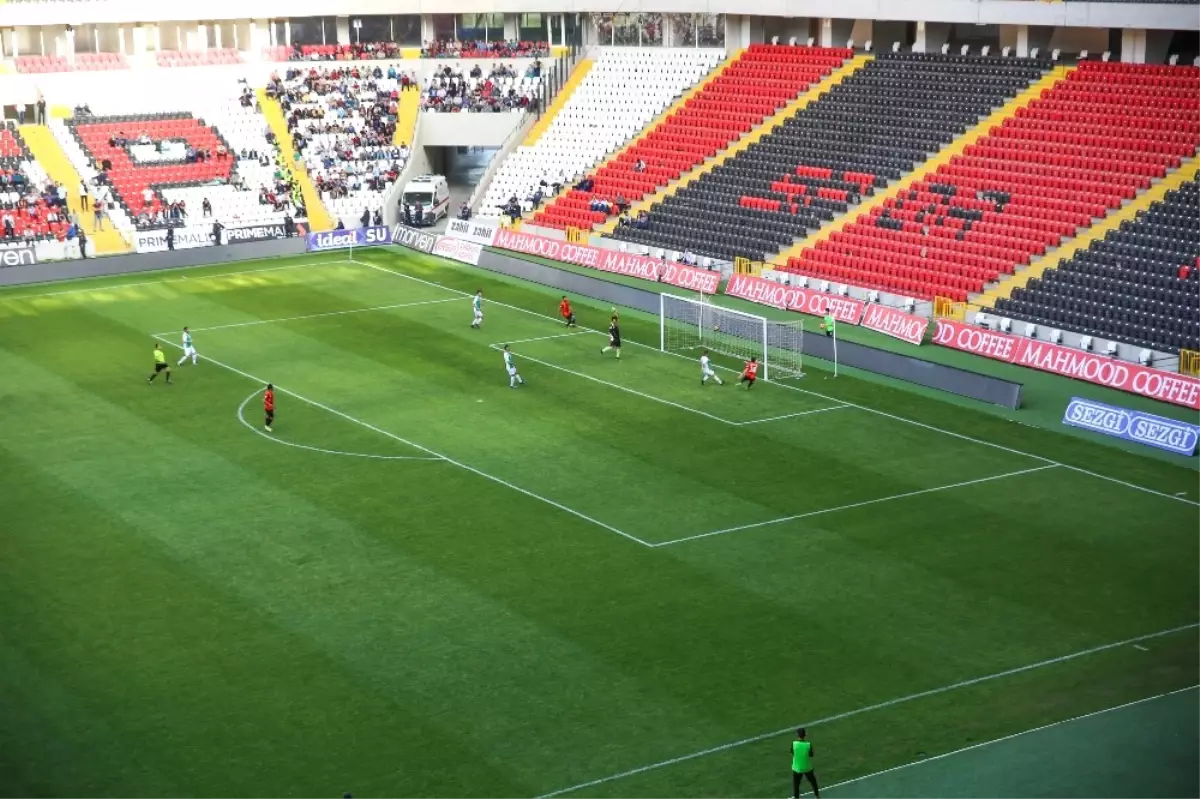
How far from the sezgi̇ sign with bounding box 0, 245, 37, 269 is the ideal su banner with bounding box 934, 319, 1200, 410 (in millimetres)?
37810

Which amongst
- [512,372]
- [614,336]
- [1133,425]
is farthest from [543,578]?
[614,336]

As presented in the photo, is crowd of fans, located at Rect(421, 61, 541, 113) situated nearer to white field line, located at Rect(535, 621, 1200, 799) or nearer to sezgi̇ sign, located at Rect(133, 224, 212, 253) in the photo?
sezgi̇ sign, located at Rect(133, 224, 212, 253)

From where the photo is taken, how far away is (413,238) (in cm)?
7562

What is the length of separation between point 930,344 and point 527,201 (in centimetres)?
2894

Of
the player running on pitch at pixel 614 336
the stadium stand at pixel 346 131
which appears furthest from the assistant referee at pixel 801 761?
the stadium stand at pixel 346 131

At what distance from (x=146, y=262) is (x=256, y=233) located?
286 inches

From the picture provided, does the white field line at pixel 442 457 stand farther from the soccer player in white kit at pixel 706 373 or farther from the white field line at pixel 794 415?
the soccer player in white kit at pixel 706 373

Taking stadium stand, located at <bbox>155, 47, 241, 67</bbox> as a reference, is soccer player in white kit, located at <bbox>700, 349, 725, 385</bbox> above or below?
below

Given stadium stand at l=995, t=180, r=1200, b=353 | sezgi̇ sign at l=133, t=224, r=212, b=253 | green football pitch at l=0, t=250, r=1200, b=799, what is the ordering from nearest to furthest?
green football pitch at l=0, t=250, r=1200, b=799 < stadium stand at l=995, t=180, r=1200, b=353 < sezgi̇ sign at l=133, t=224, r=212, b=253

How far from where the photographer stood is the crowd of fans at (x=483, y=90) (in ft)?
281

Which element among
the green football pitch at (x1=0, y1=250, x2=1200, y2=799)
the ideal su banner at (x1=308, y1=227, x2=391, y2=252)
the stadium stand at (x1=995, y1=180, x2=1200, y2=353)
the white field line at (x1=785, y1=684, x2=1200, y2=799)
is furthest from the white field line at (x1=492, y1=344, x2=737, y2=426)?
the ideal su banner at (x1=308, y1=227, x2=391, y2=252)

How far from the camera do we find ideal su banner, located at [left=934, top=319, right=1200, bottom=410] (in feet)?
153

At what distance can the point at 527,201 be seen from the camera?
79250 millimetres

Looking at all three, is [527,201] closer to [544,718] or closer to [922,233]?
[922,233]
